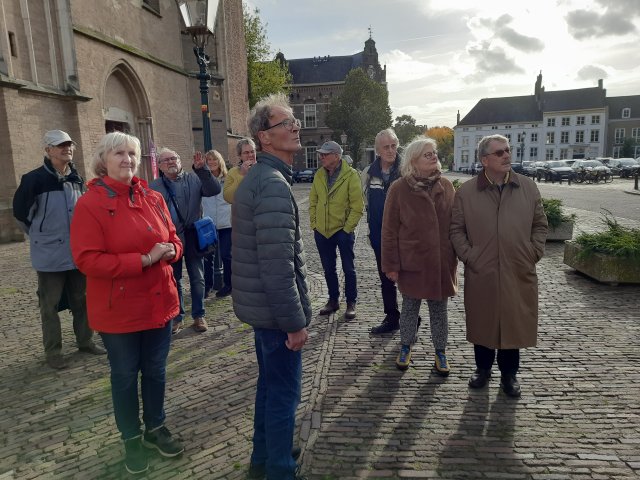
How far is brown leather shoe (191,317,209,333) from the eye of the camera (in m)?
4.98

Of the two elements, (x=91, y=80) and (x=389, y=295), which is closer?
(x=389, y=295)

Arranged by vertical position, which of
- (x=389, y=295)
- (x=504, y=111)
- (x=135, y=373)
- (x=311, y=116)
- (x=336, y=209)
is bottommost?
(x=389, y=295)

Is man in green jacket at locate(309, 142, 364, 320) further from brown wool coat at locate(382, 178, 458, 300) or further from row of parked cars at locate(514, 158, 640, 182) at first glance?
row of parked cars at locate(514, 158, 640, 182)

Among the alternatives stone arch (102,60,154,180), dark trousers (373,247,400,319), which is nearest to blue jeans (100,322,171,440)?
dark trousers (373,247,400,319)

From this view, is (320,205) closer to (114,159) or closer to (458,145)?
(114,159)

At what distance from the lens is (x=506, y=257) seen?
10.9ft

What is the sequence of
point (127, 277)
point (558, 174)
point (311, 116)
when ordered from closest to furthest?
point (127, 277)
point (558, 174)
point (311, 116)

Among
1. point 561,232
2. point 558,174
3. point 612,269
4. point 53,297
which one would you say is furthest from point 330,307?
point 558,174

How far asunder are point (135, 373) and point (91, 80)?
12763 mm

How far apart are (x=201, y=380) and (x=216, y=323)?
4.75ft

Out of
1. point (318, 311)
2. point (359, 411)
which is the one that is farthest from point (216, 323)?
point (359, 411)

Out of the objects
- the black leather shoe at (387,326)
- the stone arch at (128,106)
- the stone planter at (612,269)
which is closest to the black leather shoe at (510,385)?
the black leather shoe at (387,326)

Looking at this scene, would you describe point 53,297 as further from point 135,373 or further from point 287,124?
point 287,124

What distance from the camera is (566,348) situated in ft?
14.3
